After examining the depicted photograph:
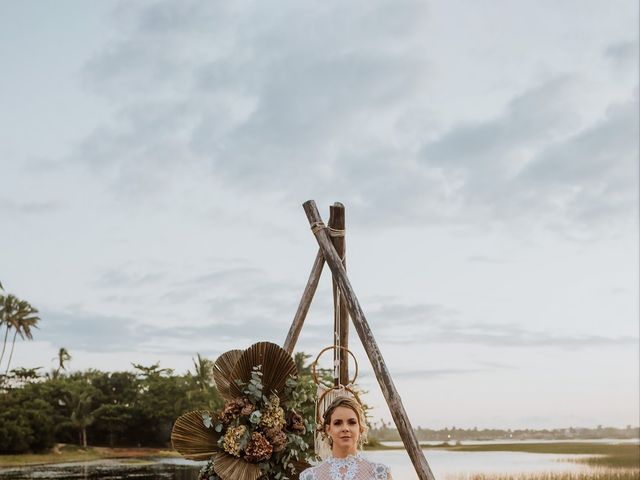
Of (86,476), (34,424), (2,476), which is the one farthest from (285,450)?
(34,424)

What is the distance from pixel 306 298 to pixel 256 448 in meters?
1.38

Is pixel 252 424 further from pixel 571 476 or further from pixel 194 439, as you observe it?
pixel 571 476

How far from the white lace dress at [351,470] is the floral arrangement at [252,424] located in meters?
1.04

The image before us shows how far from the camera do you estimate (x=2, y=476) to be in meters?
19.7

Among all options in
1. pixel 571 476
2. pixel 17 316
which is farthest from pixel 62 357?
pixel 571 476

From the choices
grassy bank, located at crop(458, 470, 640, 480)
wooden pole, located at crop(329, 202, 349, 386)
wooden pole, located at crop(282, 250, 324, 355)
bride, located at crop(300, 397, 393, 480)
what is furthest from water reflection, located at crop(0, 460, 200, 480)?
bride, located at crop(300, 397, 393, 480)

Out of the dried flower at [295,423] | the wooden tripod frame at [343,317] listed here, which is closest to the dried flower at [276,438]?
the dried flower at [295,423]

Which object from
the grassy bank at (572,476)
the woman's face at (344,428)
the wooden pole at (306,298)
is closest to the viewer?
the woman's face at (344,428)

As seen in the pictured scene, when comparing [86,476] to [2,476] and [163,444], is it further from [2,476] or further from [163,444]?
[163,444]

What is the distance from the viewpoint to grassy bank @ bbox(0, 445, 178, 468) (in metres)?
27.1

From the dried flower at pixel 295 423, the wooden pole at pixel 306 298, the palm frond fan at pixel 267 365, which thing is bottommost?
the dried flower at pixel 295 423

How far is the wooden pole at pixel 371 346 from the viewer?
505cm

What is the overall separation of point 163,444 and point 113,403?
2842 millimetres

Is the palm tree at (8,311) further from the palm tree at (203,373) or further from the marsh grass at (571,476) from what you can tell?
the marsh grass at (571,476)
